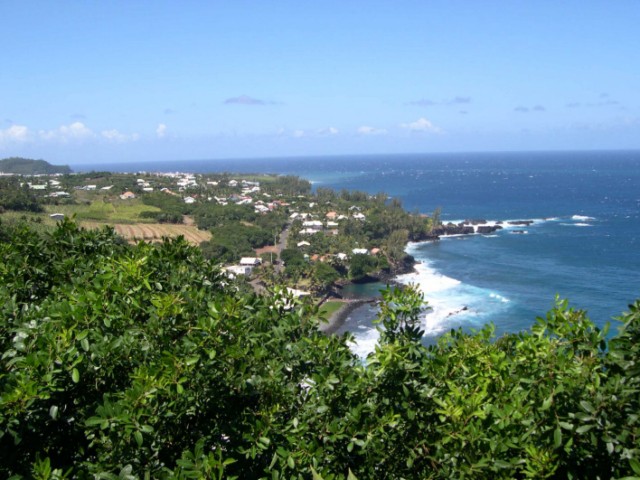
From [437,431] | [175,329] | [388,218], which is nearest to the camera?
[437,431]

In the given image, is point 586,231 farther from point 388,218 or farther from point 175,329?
point 175,329

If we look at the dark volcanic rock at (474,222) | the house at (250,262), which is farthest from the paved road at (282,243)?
the dark volcanic rock at (474,222)

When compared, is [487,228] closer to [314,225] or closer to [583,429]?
[314,225]

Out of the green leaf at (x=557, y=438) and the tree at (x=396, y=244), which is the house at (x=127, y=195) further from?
the green leaf at (x=557, y=438)

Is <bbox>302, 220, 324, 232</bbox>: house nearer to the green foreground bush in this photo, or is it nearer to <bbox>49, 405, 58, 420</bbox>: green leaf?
the green foreground bush

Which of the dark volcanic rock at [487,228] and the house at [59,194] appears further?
the dark volcanic rock at [487,228]

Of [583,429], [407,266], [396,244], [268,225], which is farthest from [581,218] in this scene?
[583,429]

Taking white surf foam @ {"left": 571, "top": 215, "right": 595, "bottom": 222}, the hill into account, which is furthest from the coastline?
the hill

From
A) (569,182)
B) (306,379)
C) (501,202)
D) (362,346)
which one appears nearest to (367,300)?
(362,346)

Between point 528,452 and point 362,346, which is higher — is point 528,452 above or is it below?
above
